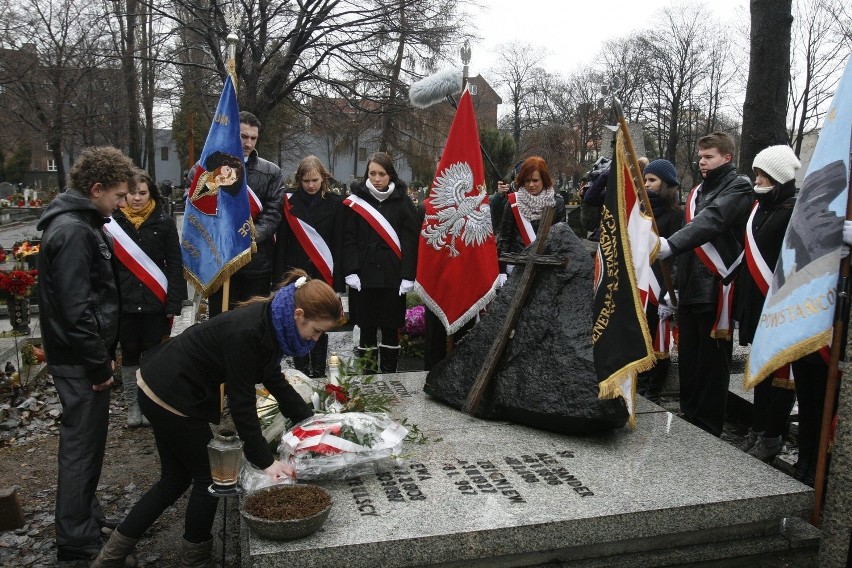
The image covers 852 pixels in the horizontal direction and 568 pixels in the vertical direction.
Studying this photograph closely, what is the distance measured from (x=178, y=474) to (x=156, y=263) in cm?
261

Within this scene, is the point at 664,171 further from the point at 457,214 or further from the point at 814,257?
the point at 814,257

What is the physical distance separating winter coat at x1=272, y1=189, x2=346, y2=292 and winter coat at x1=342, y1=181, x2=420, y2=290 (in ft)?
0.32

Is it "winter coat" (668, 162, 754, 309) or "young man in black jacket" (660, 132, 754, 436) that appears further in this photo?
"young man in black jacket" (660, 132, 754, 436)

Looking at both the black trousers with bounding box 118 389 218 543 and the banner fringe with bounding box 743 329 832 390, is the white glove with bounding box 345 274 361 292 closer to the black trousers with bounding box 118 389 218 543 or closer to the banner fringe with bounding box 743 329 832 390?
the black trousers with bounding box 118 389 218 543

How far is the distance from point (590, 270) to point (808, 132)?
3190cm

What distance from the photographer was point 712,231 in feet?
15.5

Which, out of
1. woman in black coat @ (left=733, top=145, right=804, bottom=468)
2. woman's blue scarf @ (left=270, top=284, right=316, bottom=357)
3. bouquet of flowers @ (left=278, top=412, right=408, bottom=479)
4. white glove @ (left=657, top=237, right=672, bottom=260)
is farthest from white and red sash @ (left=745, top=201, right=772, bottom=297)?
woman's blue scarf @ (left=270, top=284, right=316, bottom=357)

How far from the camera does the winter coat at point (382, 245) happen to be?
619 centimetres

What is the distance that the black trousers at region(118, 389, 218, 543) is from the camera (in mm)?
3262

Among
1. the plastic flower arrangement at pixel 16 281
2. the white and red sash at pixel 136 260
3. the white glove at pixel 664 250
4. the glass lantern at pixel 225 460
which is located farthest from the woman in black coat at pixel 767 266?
the plastic flower arrangement at pixel 16 281

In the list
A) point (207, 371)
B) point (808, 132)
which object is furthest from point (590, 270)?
point (808, 132)

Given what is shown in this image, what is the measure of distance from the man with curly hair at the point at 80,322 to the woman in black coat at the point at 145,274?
1759 millimetres

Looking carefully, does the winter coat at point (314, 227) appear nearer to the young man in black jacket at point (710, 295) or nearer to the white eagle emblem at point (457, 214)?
the white eagle emblem at point (457, 214)

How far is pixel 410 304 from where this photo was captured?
919 centimetres
